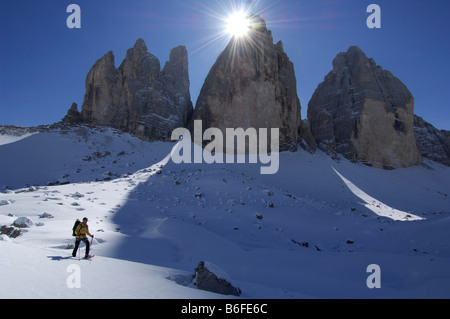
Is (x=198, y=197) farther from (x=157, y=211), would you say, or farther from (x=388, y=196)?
(x=388, y=196)

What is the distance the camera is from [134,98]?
39.0 metres

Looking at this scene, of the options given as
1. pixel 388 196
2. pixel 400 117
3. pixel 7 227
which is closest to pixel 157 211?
pixel 7 227

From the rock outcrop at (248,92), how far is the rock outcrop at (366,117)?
12314 mm

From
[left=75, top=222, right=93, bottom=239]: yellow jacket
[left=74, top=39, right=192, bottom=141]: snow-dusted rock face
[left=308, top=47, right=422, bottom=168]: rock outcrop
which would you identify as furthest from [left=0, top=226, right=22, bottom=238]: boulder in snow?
[left=308, top=47, right=422, bottom=168]: rock outcrop

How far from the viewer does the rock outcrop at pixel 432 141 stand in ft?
176

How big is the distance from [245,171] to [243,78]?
52.9 feet

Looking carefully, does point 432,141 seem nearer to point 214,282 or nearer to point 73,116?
point 214,282

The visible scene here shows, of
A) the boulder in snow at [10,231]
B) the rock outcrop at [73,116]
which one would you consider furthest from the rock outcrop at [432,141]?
the rock outcrop at [73,116]

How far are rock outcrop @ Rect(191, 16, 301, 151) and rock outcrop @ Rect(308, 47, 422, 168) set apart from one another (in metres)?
12.3

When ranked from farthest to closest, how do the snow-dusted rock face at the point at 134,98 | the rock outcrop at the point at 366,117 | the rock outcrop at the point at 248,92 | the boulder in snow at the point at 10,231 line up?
1. the rock outcrop at the point at 366,117
2. the snow-dusted rock face at the point at 134,98
3. the rock outcrop at the point at 248,92
4. the boulder in snow at the point at 10,231

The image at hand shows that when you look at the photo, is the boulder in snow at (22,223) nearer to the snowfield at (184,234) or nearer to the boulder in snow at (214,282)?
the snowfield at (184,234)

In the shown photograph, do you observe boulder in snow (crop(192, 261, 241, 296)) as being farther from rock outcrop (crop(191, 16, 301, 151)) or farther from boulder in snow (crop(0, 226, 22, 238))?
rock outcrop (crop(191, 16, 301, 151))

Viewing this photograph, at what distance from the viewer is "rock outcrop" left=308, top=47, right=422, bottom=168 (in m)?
44.7

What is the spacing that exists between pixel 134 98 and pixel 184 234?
3309cm
